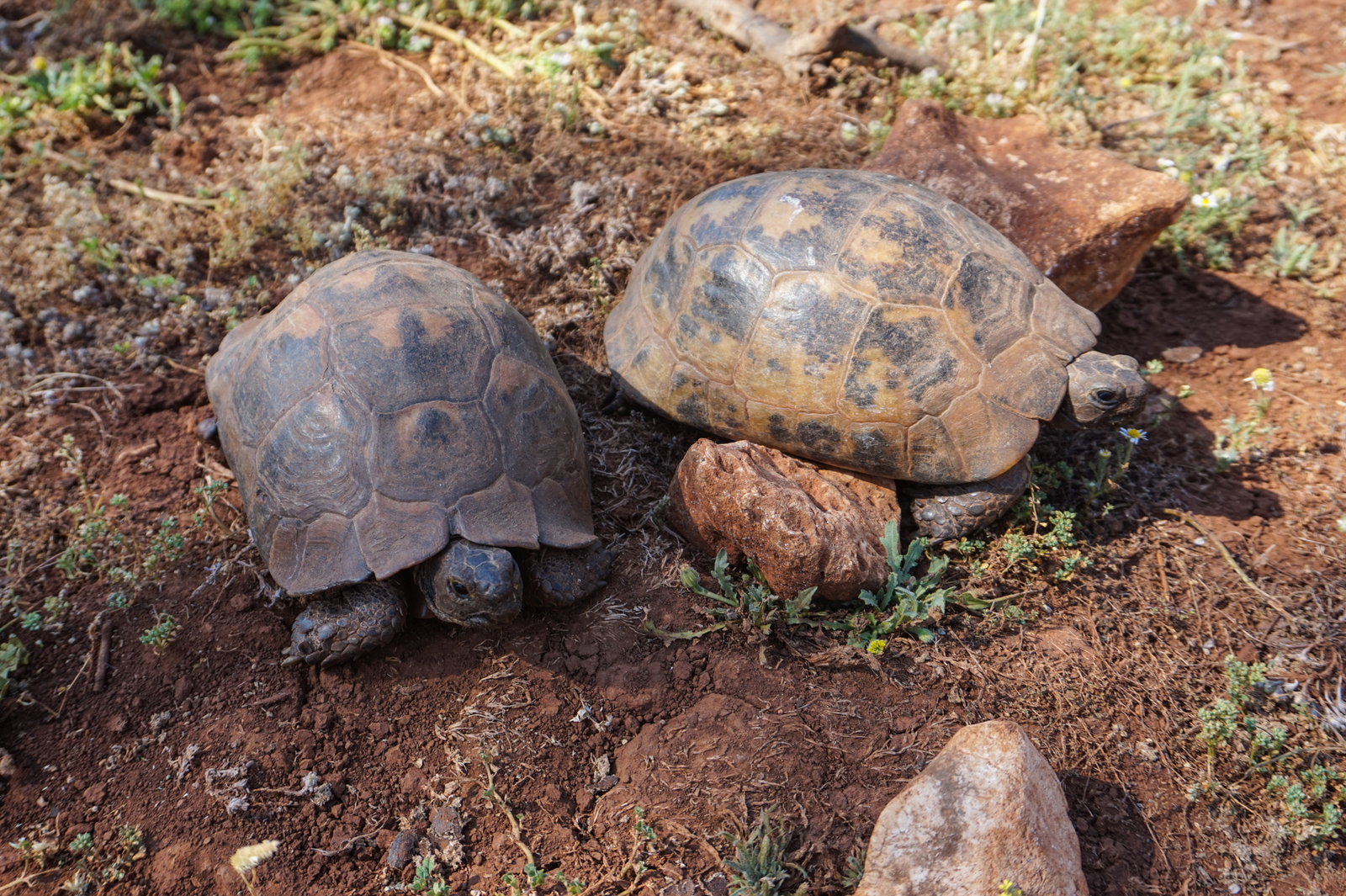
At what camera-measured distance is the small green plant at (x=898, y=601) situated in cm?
338

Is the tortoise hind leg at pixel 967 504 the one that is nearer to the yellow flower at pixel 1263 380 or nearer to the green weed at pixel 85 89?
the yellow flower at pixel 1263 380

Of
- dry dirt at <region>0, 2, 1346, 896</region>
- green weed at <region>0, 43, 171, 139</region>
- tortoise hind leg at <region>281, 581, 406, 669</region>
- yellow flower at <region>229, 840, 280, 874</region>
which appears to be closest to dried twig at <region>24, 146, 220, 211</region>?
green weed at <region>0, 43, 171, 139</region>

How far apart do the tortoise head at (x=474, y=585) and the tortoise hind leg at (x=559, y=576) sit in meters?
0.15

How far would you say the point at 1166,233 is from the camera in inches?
204

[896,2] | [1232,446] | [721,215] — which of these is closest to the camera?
[721,215]

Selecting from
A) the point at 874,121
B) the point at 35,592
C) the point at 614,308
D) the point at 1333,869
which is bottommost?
the point at 35,592

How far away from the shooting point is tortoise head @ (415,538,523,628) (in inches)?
124

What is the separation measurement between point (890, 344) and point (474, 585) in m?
1.94

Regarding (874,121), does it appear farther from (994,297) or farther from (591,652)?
(591,652)

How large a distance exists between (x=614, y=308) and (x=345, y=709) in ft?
7.68

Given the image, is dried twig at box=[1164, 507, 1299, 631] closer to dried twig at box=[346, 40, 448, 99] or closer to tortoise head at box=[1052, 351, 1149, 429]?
tortoise head at box=[1052, 351, 1149, 429]

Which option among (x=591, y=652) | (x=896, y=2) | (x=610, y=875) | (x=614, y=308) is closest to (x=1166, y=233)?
(x=896, y=2)

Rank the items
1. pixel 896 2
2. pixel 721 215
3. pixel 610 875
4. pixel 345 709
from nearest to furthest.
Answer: pixel 610 875 < pixel 345 709 < pixel 721 215 < pixel 896 2

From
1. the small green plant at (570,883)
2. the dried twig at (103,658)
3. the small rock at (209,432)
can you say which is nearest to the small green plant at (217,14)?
the small rock at (209,432)
